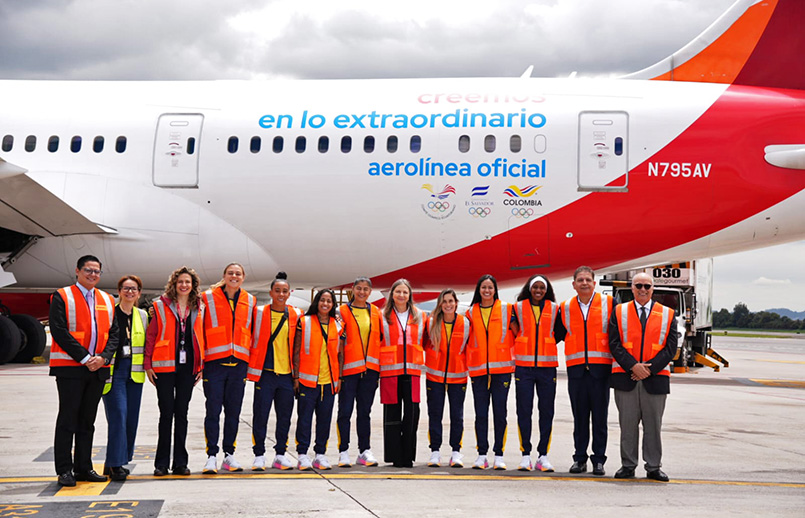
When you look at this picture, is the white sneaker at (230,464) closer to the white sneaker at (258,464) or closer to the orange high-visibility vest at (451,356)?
the white sneaker at (258,464)

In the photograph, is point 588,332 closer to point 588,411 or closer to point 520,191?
point 588,411

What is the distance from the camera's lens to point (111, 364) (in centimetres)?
689

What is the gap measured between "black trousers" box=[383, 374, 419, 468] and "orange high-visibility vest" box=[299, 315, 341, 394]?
1.89 feet

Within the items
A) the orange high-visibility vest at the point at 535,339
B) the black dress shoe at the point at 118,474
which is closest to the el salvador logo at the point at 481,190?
the orange high-visibility vest at the point at 535,339

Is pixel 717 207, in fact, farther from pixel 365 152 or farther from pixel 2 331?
pixel 2 331

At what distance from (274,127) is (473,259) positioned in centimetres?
398

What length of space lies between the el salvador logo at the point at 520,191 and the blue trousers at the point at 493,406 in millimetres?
5847

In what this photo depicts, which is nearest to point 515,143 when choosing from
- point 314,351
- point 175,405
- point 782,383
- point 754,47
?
point 754,47

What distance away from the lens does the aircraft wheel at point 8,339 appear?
16.1 meters

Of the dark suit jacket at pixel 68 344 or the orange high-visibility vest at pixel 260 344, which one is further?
the orange high-visibility vest at pixel 260 344

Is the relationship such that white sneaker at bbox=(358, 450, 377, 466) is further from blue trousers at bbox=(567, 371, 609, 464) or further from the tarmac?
blue trousers at bbox=(567, 371, 609, 464)

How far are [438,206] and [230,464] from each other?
7084 millimetres

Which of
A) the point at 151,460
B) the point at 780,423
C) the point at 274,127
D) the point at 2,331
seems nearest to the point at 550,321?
the point at 151,460

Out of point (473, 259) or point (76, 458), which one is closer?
point (76, 458)
